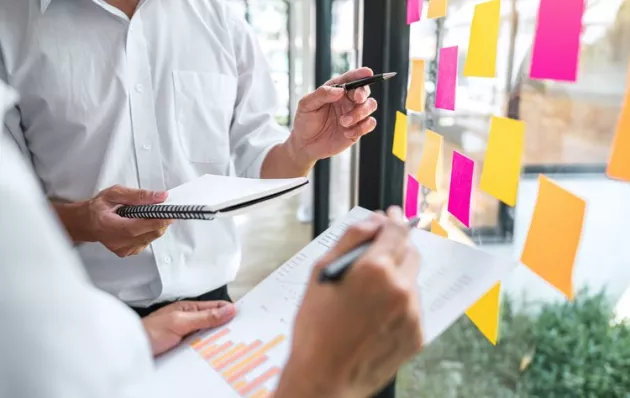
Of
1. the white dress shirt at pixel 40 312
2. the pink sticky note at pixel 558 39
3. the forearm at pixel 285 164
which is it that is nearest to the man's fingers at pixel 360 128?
the forearm at pixel 285 164

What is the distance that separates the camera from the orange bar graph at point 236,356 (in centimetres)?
70

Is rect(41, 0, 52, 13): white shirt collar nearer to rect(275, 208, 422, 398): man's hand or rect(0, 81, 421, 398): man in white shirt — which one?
rect(0, 81, 421, 398): man in white shirt

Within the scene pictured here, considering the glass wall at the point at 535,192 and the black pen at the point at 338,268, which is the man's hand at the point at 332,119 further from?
the black pen at the point at 338,268

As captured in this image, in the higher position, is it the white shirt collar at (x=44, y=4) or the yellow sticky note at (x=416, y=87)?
the white shirt collar at (x=44, y=4)

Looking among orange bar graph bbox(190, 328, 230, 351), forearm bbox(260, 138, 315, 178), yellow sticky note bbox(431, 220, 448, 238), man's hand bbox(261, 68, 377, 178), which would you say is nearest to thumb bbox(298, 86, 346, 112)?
man's hand bbox(261, 68, 377, 178)

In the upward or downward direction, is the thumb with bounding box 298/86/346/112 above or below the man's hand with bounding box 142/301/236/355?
above

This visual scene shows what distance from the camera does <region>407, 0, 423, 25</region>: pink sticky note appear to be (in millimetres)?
1195

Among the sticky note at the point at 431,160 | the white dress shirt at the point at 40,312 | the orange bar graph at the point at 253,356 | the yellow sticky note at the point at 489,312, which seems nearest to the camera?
the white dress shirt at the point at 40,312

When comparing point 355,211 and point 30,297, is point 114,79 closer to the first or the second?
point 355,211

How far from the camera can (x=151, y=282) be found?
3.73 feet

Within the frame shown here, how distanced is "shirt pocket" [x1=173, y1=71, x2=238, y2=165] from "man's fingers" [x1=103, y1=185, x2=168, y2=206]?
292 mm

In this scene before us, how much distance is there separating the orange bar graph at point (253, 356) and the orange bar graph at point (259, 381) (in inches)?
1.3

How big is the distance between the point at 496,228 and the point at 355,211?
312mm

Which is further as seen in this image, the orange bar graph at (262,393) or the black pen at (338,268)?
the orange bar graph at (262,393)
